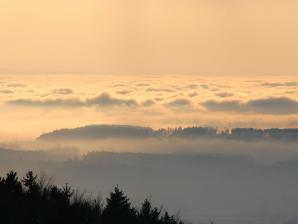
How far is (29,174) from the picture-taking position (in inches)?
4370

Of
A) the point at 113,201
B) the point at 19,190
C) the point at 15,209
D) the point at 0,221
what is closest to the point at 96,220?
the point at 113,201

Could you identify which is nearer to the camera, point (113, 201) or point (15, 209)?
point (15, 209)

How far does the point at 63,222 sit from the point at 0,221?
687cm

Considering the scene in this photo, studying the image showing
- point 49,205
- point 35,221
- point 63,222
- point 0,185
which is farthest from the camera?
point 49,205

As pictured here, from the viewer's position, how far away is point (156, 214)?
134m

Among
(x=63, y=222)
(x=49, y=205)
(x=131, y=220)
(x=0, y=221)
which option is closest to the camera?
(x=63, y=222)

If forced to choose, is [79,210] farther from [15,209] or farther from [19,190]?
[19,190]

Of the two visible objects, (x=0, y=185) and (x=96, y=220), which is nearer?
(x=0, y=185)

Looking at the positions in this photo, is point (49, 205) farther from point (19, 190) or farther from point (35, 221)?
point (35, 221)

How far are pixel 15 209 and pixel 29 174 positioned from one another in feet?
82.7

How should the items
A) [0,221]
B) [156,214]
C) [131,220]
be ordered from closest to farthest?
[0,221]
[131,220]
[156,214]

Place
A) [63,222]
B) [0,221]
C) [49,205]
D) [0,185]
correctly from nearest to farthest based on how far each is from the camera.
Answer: [63,222]
[0,221]
[0,185]
[49,205]

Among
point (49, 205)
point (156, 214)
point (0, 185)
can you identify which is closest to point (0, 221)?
point (0, 185)

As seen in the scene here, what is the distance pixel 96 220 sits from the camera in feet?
355
